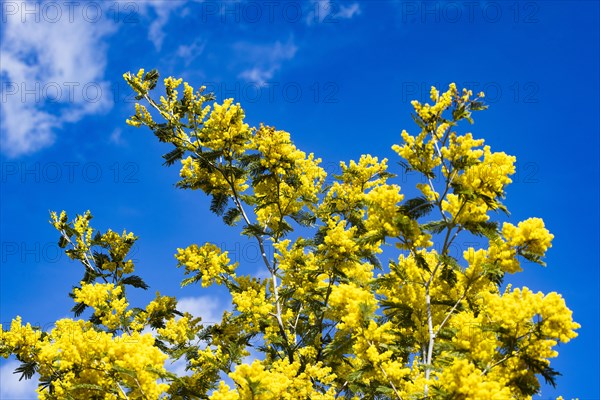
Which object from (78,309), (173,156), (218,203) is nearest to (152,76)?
(173,156)

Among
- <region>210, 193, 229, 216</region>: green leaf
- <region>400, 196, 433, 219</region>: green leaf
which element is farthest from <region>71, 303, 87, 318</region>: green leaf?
<region>400, 196, 433, 219</region>: green leaf

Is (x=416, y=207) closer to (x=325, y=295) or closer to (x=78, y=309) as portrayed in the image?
(x=325, y=295)

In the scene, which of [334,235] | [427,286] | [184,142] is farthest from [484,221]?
[184,142]

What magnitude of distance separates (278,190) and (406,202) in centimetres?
425

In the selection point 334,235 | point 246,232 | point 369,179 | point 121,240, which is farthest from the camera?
point 121,240

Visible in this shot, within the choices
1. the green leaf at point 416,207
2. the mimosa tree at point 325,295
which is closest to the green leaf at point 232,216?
the mimosa tree at point 325,295

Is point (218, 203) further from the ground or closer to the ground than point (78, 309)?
further from the ground

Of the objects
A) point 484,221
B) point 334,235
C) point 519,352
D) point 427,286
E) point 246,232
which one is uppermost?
point 246,232

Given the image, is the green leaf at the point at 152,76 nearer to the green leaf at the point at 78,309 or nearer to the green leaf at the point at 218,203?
the green leaf at the point at 218,203

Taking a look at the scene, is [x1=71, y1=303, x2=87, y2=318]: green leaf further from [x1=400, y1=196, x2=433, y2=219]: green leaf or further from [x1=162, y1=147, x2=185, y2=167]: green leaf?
[x1=400, y1=196, x2=433, y2=219]: green leaf

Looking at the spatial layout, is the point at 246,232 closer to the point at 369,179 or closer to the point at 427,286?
the point at 369,179

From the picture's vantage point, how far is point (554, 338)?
7004 millimetres

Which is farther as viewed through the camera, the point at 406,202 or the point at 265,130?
the point at 265,130

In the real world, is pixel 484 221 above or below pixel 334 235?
below
